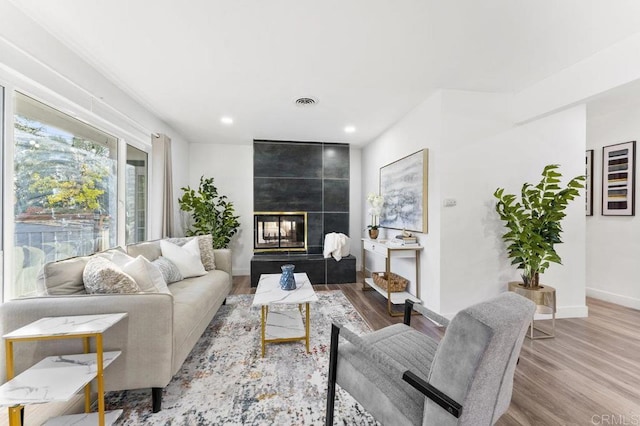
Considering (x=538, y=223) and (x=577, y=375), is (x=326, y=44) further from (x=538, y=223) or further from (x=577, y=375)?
(x=577, y=375)

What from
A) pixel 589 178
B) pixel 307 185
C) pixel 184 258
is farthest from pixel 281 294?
pixel 589 178

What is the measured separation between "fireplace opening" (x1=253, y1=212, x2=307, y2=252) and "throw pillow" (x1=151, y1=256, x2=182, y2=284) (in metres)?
1.84

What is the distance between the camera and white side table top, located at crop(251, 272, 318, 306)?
6.93 feet

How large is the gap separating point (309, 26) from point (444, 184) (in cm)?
196

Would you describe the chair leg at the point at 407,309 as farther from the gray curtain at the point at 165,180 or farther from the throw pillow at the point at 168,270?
the gray curtain at the point at 165,180

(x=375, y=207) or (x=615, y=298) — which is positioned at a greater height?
(x=375, y=207)

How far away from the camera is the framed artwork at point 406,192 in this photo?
296 cm

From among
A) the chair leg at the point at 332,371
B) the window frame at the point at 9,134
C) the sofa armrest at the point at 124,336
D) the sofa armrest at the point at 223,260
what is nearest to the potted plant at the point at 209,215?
the sofa armrest at the point at 223,260

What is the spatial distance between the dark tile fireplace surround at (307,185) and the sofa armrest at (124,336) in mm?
2823

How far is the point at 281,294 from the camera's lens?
2258 mm

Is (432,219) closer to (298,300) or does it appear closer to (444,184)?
(444,184)

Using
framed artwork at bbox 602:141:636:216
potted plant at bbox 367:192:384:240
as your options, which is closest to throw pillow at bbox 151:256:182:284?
potted plant at bbox 367:192:384:240

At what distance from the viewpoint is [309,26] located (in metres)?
1.77

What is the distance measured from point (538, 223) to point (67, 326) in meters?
3.61
